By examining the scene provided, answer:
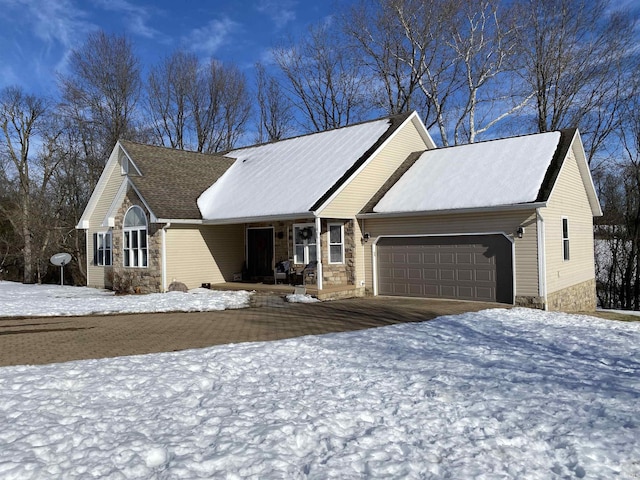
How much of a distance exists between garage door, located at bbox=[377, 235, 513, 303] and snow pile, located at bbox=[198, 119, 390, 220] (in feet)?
9.55

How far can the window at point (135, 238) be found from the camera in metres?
17.4

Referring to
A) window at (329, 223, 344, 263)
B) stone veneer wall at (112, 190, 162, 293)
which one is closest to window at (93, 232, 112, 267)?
stone veneer wall at (112, 190, 162, 293)

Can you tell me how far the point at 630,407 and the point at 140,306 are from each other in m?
11.3

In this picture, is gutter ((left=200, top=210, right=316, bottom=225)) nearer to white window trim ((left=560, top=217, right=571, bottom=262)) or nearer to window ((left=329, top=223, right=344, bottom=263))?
window ((left=329, top=223, right=344, bottom=263))

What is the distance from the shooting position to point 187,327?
10039 mm

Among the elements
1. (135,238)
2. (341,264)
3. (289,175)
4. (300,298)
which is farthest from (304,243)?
(135,238)

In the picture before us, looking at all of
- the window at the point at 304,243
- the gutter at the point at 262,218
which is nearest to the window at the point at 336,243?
the window at the point at 304,243

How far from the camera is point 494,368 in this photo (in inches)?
264

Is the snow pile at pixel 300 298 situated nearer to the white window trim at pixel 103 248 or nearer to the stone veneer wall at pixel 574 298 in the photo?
the stone veneer wall at pixel 574 298

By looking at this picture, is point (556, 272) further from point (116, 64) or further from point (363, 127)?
point (116, 64)

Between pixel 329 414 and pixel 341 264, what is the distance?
11.4 metres

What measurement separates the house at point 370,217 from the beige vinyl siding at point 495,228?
0.03m

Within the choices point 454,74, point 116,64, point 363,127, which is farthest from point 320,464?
point 116,64

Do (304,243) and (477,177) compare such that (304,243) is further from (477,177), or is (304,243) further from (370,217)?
(477,177)
